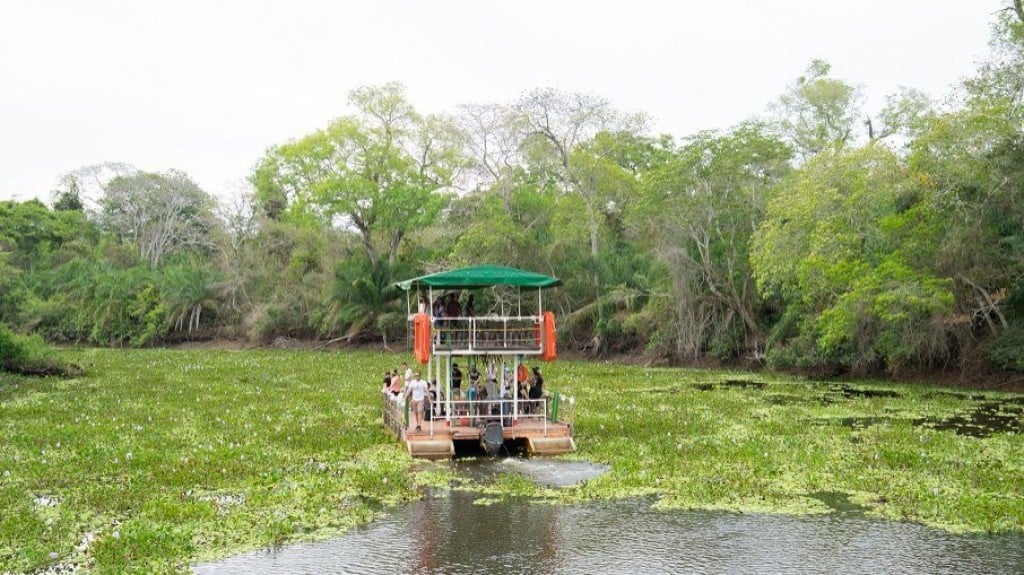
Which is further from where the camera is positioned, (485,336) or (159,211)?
(159,211)

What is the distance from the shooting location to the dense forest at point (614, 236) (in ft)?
87.4

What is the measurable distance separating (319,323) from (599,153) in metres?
17.9

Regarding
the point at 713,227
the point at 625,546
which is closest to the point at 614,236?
the point at 713,227

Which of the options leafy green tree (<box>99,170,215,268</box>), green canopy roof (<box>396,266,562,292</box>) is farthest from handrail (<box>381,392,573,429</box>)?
leafy green tree (<box>99,170,215,268</box>)

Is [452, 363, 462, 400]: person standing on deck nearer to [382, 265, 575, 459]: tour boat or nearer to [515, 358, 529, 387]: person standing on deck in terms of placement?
[382, 265, 575, 459]: tour boat

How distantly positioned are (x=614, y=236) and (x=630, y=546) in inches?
1479

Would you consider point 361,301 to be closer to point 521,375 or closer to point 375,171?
point 375,171

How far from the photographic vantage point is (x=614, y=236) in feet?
156

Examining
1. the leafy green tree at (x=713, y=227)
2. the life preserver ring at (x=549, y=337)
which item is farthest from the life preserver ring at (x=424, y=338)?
the leafy green tree at (x=713, y=227)

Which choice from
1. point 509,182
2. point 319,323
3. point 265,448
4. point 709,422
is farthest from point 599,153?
point 265,448

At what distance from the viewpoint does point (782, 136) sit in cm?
5212

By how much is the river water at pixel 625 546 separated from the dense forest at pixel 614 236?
16.1m

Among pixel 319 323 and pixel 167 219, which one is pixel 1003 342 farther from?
pixel 167 219

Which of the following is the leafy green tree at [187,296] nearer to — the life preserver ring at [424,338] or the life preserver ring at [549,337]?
the life preserver ring at [424,338]
